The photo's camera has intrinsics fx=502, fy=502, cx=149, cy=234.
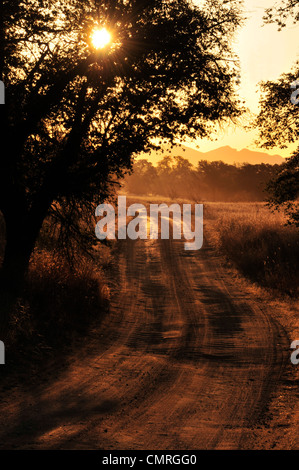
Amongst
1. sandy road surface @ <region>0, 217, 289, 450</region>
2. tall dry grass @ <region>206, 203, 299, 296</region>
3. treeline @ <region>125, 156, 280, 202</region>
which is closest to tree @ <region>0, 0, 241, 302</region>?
sandy road surface @ <region>0, 217, 289, 450</region>

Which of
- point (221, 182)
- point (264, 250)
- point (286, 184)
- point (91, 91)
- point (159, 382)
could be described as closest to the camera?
point (159, 382)

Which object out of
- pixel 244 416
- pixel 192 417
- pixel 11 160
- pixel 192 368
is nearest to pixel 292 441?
pixel 244 416

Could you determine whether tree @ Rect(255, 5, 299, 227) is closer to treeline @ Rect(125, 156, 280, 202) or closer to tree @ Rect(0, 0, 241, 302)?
tree @ Rect(0, 0, 241, 302)

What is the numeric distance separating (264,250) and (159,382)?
1238cm

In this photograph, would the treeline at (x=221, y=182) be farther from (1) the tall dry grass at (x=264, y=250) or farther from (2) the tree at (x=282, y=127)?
(2) the tree at (x=282, y=127)

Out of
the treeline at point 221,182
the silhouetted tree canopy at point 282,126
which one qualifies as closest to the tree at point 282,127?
the silhouetted tree canopy at point 282,126

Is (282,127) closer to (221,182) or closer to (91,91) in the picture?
(91,91)

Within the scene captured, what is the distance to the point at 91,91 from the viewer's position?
10.5 m

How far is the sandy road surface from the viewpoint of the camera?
5836mm

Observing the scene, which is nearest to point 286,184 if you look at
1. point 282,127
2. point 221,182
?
point 282,127

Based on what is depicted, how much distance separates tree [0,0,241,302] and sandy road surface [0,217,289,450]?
3.18m

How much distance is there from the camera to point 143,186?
126438mm

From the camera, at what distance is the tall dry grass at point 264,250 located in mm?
16147

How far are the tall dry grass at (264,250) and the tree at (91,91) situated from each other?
679cm
